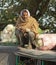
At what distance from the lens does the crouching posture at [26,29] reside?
26.5ft

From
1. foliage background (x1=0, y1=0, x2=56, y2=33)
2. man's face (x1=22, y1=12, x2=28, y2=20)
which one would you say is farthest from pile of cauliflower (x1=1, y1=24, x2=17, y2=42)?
foliage background (x1=0, y1=0, x2=56, y2=33)

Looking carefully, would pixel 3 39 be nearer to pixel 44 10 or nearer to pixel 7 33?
pixel 7 33

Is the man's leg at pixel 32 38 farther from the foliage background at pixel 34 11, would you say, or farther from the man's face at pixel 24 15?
the foliage background at pixel 34 11

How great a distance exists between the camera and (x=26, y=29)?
809 cm

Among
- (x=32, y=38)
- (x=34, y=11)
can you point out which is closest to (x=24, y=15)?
(x=32, y=38)

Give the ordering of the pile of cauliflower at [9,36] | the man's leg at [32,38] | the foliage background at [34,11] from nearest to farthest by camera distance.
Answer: the man's leg at [32,38]
the pile of cauliflower at [9,36]
the foliage background at [34,11]

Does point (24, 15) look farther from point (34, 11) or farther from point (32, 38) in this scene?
point (34, 11)

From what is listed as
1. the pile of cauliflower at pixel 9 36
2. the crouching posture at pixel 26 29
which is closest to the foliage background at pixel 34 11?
the pile of cauliflower at pixel 9 36

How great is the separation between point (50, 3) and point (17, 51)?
554cm

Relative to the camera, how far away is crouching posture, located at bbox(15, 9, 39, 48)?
8.06 m

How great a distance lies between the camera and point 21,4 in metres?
12.8

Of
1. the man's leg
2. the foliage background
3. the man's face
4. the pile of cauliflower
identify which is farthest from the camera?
the foliage background

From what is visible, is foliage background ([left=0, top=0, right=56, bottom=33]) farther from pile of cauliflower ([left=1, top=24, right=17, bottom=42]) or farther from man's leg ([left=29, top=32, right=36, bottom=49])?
man's leg ([left=29, top=32, right=36, bottom=49])

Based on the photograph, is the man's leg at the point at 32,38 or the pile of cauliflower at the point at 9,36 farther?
the pile of cauliflower at the point at 9,36
